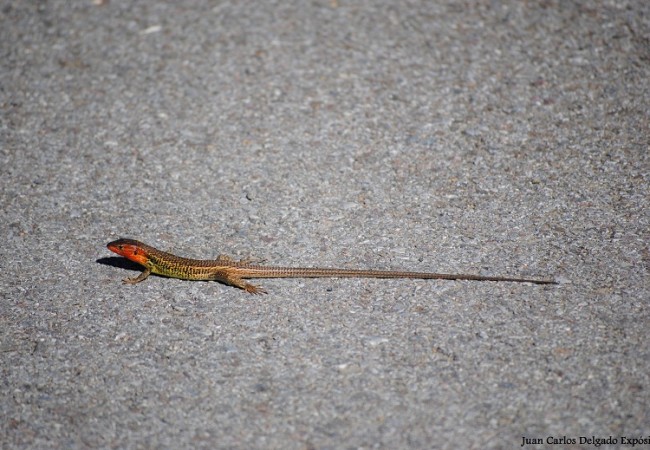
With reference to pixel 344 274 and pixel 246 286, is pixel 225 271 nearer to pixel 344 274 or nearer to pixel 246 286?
pixel 246 286

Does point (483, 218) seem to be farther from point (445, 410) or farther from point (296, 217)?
point (445, 410)

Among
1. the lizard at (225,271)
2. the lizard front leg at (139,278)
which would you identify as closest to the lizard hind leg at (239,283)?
the lizard at (225,271)

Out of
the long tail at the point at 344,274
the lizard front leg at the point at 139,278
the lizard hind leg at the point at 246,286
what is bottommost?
the lizard front leg at the point at 139,278

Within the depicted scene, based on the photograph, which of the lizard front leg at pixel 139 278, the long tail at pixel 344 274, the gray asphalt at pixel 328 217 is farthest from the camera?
the lizard front leg at pixel 139 278

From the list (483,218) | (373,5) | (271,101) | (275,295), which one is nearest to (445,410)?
(275,295)

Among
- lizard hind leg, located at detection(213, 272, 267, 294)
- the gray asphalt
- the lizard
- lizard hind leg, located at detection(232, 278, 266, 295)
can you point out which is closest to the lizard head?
the lizard

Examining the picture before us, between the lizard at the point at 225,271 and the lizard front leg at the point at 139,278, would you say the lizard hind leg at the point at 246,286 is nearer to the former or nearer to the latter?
the lizard at the point at 225,271

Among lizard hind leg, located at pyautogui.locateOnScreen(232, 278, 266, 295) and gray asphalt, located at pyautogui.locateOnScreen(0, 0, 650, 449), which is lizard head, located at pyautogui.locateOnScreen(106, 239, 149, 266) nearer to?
gray asphalt, located at pyautogui.locateOnScreen(0, 0, 650, 449)
